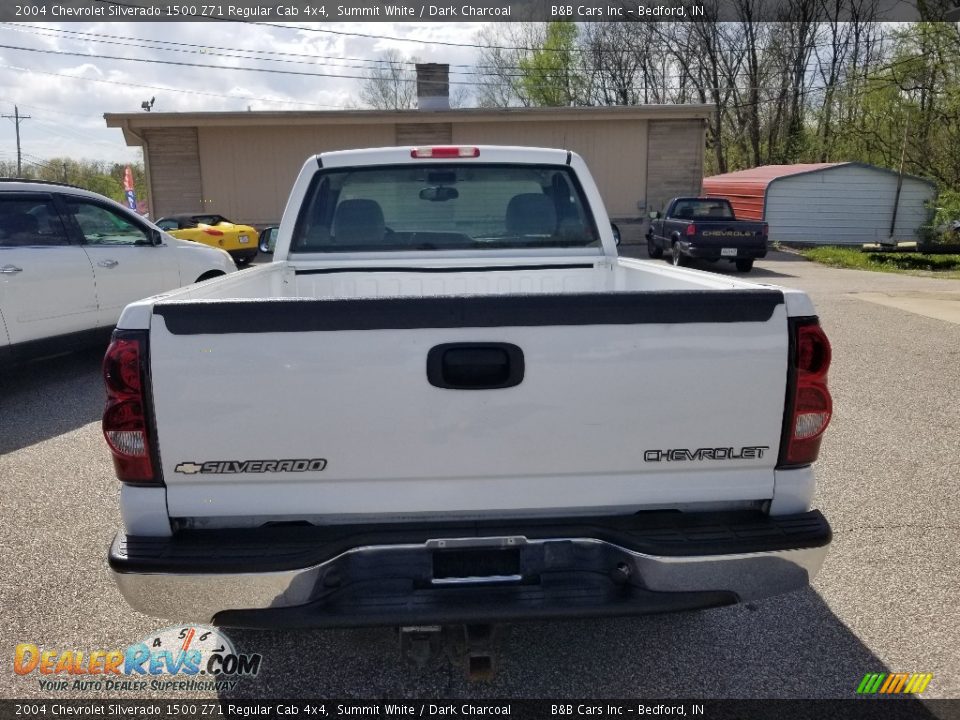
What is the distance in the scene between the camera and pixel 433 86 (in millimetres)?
25266

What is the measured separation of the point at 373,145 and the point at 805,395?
22711mm

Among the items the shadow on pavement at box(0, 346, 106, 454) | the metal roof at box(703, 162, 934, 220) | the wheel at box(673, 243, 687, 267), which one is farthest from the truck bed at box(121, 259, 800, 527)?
the metal roof at box(703, 162, 934, 220)

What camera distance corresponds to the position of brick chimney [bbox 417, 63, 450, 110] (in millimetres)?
24938

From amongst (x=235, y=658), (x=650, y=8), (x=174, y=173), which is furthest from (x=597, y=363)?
(x=650, y=8)

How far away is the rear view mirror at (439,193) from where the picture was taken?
434cm

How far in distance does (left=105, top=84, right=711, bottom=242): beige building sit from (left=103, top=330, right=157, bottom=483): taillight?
72.4 feet

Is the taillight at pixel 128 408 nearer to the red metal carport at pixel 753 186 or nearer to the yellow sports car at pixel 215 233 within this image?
the yellow sports car at pixel 215 233

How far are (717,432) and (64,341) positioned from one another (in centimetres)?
672

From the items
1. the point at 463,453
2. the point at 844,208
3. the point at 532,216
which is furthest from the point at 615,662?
the point at 844,208

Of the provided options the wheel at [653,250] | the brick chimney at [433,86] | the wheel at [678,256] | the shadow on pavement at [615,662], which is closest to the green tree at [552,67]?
the brick chimney at [433,86]

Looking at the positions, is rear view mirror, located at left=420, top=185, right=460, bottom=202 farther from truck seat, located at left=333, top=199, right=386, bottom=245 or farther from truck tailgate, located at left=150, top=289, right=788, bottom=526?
truck tailgate, located at left=150, top=289, right=788, bottom=526

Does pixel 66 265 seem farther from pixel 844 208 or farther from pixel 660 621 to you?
pixel 844 208

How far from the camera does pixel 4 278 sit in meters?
6.49

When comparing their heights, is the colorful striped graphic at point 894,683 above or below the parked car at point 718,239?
below
